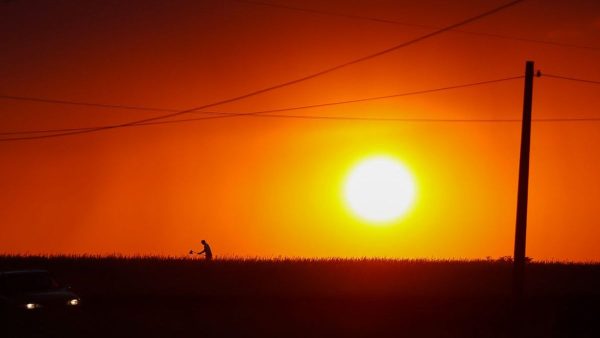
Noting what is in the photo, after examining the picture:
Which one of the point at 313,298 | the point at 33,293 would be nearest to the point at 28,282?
the point at 33,293

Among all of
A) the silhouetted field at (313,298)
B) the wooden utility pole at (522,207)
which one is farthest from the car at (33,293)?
the wooden utility pole at (522,207)

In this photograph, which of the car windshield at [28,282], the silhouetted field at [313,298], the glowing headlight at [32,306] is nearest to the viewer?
the silhouetted field at [313,298]

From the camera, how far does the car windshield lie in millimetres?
33625

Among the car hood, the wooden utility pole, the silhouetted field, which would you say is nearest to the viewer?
the silhouetted field

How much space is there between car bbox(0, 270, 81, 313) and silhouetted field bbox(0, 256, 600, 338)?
973mm

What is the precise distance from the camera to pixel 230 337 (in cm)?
2788

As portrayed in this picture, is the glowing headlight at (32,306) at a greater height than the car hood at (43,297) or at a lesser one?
lesser

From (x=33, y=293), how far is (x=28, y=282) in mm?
921

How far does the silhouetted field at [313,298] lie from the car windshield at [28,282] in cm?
147

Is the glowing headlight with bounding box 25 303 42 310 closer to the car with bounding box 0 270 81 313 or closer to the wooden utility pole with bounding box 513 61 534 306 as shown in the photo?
the car with bounding box 0 270 81 313

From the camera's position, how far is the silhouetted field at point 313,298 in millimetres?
30438

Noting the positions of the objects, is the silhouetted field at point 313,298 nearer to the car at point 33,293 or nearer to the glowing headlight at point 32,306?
the car at point 33,293

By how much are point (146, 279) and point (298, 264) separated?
9.52 metres

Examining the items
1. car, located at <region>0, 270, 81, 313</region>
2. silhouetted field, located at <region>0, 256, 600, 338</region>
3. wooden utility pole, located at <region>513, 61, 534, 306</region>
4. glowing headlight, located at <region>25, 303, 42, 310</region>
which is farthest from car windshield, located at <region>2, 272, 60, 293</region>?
wooden utility pole, located at <region>513, 61, 534, 306</region>
